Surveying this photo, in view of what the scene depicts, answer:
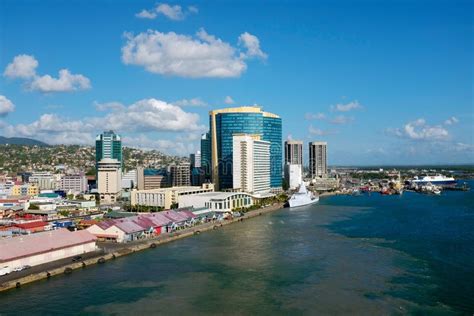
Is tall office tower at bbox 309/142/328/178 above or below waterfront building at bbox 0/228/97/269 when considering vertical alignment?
above

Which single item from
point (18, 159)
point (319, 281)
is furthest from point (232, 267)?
point (18, 159)

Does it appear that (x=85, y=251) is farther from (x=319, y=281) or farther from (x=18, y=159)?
(x=18, y=159)

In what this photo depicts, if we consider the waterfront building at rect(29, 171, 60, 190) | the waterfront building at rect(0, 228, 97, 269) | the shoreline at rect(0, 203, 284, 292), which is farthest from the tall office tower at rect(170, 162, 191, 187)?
the waterfront building at rect(0, 228, 97, 269)

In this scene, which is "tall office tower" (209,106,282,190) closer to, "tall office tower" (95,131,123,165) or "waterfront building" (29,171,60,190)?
"tall office tower" (95,131,123,165)

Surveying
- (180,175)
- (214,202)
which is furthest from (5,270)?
(180,175)

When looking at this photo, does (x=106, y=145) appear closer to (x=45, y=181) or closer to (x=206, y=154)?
(x=45, y=181)
